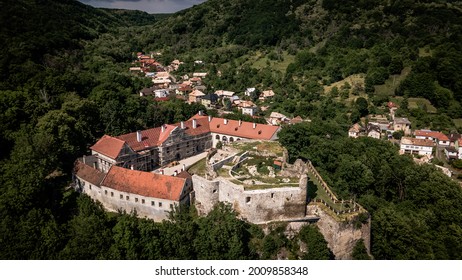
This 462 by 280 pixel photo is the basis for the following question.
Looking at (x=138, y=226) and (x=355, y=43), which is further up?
(x=355, y=43)

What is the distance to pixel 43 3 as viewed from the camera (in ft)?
337

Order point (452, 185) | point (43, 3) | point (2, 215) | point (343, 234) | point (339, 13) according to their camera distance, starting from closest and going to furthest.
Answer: point (2, 215) → point (343, 234) → point (452, 185) → point (43, 3) → point (339, 13)

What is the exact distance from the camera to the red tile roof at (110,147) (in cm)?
3784

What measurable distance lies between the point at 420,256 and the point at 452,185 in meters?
12.6

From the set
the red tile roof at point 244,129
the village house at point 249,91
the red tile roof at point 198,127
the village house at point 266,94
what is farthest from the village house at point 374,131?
the red tile roof at point 198,127

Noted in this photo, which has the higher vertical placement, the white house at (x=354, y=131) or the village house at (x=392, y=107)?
the village house at (x=392, y=107)

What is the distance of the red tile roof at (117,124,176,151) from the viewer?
4106 cm

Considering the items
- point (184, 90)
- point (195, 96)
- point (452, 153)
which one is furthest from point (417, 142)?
point (184, 90)

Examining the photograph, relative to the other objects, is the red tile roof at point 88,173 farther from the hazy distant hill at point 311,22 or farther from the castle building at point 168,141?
the hazy distant hill at point 311,22

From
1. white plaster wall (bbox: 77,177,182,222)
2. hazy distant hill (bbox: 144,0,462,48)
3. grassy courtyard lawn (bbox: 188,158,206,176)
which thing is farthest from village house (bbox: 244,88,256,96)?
white plaster wall (bbox: 77,177,182,222)

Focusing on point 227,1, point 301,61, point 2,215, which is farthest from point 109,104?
point 227,1

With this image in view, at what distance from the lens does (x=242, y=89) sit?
302 feet

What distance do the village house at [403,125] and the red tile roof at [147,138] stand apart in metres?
43.4
